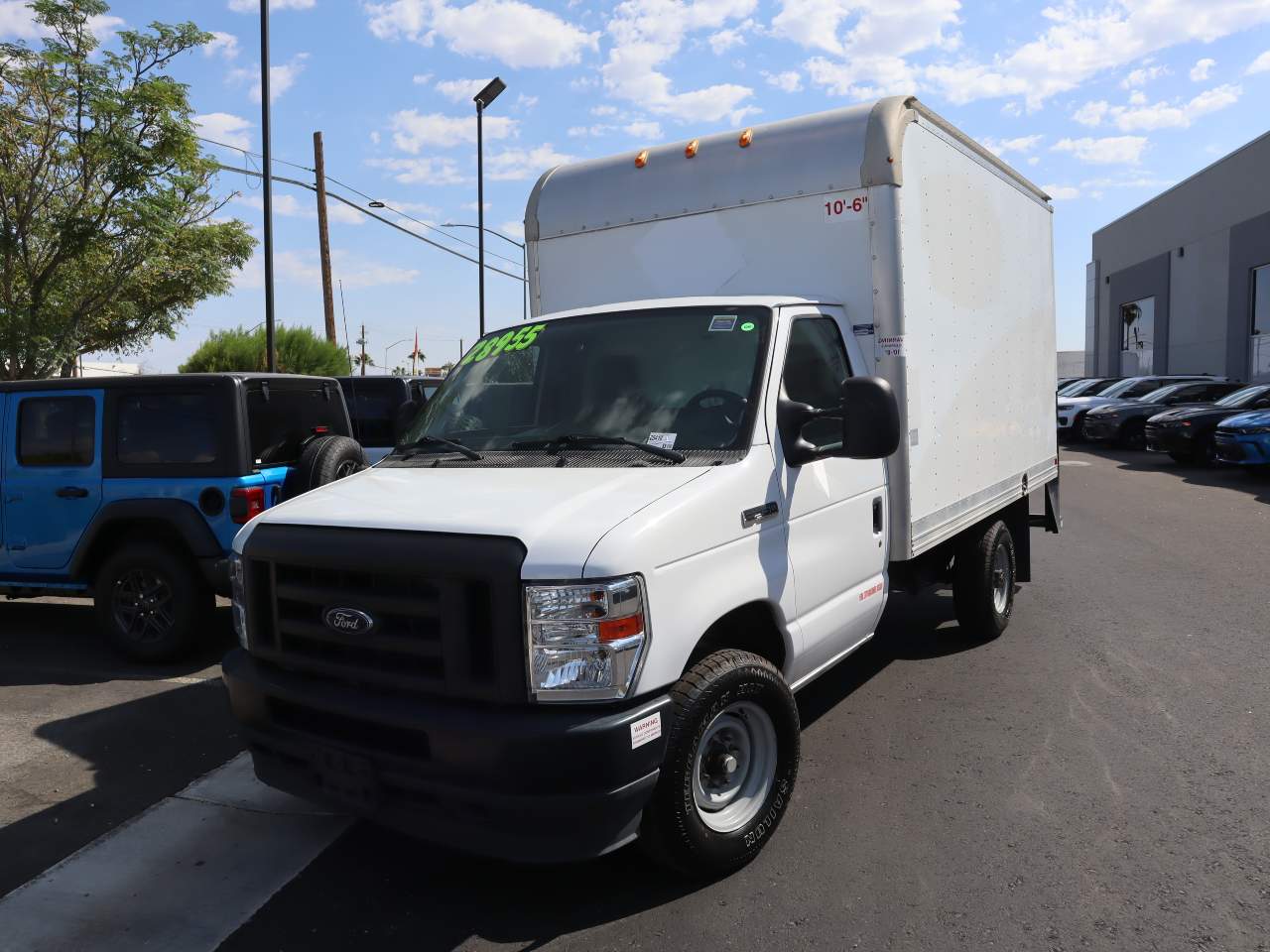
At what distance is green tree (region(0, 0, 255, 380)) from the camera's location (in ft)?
40.4

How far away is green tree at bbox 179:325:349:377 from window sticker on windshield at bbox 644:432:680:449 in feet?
72.0

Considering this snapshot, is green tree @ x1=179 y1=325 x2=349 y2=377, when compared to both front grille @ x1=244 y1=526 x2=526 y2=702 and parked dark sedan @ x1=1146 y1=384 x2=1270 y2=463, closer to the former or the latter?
parked dark sedan @ x1=1146 y1=384 x2=1270 y2=463

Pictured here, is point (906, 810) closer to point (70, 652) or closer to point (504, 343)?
point (504, 343)

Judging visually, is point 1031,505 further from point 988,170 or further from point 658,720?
point 658,720

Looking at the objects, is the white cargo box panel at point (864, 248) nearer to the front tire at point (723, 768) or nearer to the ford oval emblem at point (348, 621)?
the front tire at point (723, 768)

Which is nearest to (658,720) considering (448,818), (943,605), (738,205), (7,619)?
(448,818)

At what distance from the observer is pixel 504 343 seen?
493 centimetres

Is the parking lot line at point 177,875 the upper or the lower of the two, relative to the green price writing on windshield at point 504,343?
lower

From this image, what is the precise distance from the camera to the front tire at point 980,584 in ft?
21.5

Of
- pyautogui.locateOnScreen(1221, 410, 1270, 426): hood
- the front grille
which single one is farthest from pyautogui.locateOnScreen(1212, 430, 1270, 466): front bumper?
the front grille

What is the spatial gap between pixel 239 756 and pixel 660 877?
2464 mm

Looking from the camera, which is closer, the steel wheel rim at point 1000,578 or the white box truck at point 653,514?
the white box truck at point 653,514

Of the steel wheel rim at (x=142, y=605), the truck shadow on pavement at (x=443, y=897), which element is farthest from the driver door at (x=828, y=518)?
the steel wheel rim at (x=142, y=605)

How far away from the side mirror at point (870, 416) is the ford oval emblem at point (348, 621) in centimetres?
194
